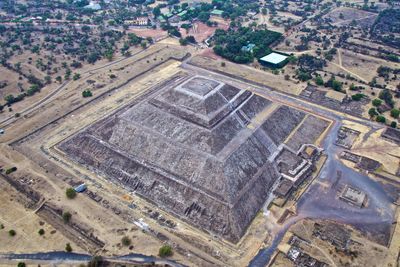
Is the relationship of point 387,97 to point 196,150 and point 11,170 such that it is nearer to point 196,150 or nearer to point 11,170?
point 196,150

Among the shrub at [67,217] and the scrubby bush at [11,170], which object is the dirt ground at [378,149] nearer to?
the shrub at [67,217]

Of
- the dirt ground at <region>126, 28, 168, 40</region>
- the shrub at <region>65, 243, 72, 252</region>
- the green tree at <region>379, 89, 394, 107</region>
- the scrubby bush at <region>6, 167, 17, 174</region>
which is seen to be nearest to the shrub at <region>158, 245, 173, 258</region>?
the shrub at <region>65, 243, 72, 252</region>

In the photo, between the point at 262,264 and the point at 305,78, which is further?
the point at 305,78

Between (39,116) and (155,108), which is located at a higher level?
(155,108)

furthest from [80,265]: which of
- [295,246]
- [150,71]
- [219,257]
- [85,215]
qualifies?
[150,71]

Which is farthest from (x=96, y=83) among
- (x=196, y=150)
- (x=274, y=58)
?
(x=274, y=58)

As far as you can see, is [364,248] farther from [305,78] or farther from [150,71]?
[150,71]

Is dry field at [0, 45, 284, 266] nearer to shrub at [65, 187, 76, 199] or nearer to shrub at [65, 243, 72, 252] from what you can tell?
shrub at [65, 187, 76, 199]

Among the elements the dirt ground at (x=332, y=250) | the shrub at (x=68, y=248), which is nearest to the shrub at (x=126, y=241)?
the shrub at (x=68, y=248)
